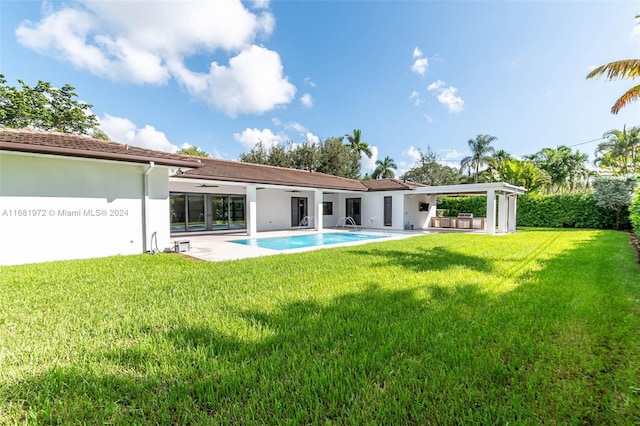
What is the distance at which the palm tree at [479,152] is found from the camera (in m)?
45.6

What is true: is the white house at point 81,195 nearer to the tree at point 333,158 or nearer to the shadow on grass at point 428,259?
the shadow on grass at point 428,259

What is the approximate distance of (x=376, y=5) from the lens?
16281mm

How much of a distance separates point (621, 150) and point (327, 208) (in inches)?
1364

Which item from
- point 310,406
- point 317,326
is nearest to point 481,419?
point 310,406

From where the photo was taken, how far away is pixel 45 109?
30.9 metres

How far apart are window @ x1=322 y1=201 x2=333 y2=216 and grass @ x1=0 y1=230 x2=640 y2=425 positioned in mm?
20408

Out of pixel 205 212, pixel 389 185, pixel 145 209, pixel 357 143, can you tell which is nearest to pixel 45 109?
pixel 205 212

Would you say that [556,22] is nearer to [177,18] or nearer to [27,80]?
[177,18]

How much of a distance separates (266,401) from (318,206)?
18.5 m

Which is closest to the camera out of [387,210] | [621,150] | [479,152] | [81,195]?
[81,195]

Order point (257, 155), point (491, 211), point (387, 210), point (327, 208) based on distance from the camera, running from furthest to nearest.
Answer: point (257, 155) < point (327, 208) < point (387, 210) < point (491, 211)

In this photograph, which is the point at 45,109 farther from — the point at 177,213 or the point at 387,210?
the point at 387,210

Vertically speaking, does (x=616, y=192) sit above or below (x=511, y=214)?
above

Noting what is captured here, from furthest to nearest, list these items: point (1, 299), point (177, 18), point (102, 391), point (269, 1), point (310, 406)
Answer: point (269, 1) < point (177, 18) < point (1, 299) < point (102, 391) < point (310, 406)
